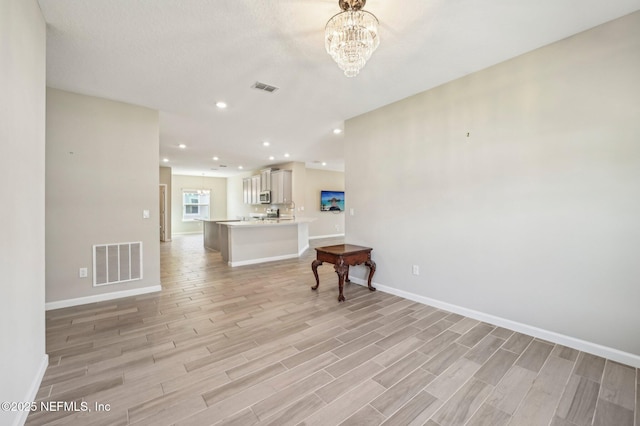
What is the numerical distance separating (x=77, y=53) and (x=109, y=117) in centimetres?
121

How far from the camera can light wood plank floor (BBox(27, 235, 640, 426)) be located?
1.64 m

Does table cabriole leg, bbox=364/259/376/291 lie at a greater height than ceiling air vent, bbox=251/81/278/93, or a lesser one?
lesser

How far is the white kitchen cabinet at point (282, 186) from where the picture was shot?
8617 millimetres

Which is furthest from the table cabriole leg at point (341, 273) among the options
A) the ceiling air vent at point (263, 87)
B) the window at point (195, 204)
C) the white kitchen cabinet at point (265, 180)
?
the window at point (195, 204)

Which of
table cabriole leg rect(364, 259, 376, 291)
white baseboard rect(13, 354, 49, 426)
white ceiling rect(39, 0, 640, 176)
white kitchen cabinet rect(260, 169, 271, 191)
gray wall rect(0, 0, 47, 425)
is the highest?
white ceiling rect(39, 0, 640, 176)

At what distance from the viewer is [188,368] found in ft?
6.91

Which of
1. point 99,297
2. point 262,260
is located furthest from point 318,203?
point 99,297

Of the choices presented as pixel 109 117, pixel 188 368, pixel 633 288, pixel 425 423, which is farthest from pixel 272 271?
pixel 633 288

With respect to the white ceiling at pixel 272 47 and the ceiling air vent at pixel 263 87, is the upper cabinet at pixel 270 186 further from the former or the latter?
the ceiling air vent at pixel 263 87

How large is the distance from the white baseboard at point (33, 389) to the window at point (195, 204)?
34.9 feet

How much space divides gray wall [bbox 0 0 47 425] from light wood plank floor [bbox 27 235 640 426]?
35 cm

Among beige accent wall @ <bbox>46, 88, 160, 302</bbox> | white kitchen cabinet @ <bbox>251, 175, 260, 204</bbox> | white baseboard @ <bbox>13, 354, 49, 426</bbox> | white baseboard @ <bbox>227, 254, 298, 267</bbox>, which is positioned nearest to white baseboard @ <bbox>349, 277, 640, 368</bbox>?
white baseboard @ <bbox>227, 254, 298, 267</bbox>

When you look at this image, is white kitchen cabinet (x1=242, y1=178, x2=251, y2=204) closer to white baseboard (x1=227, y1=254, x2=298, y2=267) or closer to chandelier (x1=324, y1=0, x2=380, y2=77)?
white baseboard (x1=227, y1=254, x2=298, y2=267)

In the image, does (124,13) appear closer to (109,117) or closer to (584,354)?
(109,117)
